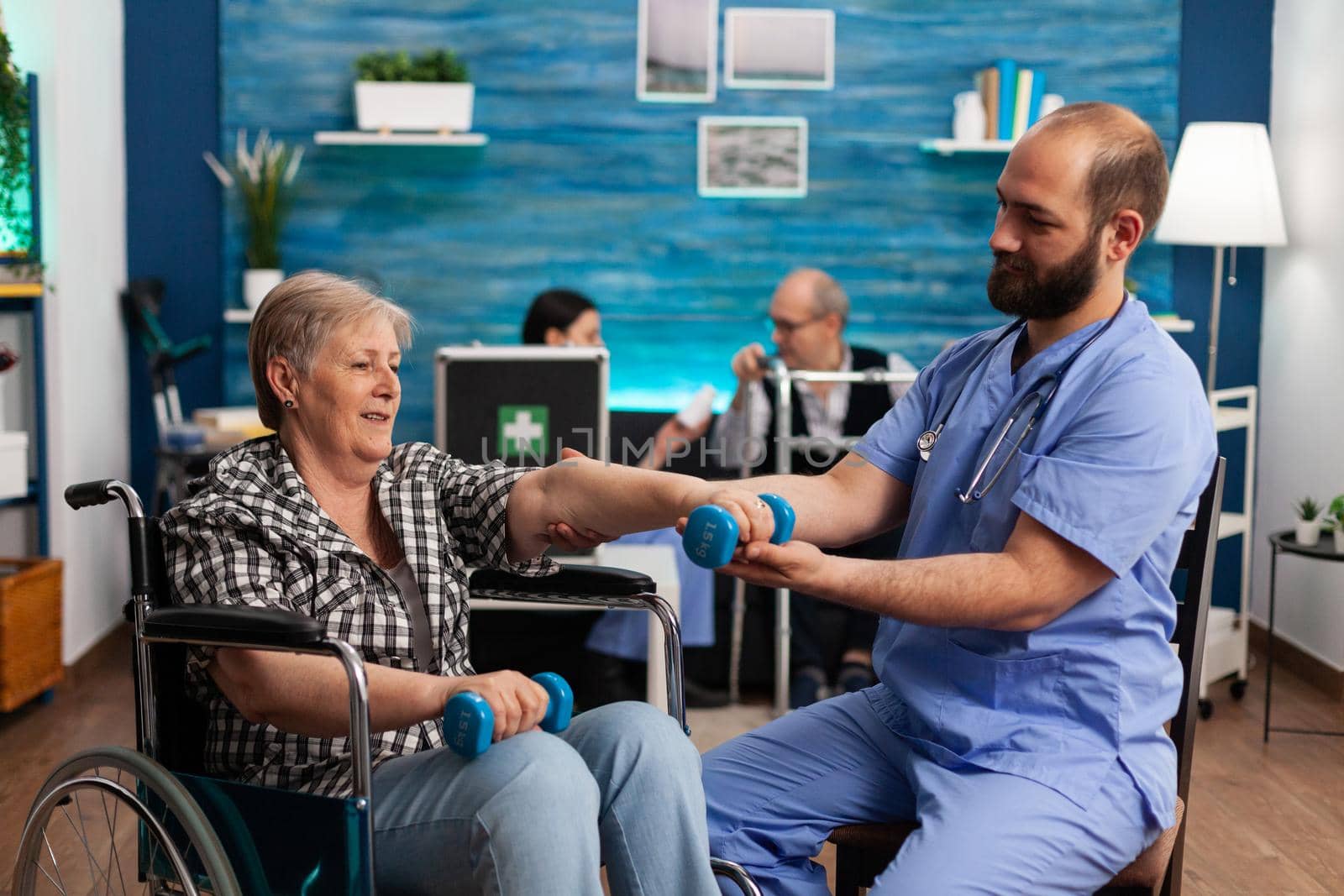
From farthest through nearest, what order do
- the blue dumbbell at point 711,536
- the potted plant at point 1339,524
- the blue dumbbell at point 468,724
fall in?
the potted plant at point 1339,524 < the blue dumbbell at point 711,536 < the blue dumbbell at point 468,724

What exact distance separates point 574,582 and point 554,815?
45 centimetres

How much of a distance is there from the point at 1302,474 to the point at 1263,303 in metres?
0.72

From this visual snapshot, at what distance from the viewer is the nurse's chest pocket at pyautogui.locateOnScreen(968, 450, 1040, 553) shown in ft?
5.40

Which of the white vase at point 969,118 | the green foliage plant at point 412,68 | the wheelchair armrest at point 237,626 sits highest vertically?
the green foliage plant at point 412,68

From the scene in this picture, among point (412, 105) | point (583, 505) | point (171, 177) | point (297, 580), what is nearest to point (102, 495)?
point (297, 580)

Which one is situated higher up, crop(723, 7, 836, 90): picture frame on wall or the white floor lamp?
crop(723, 7, 836, 90): picture frame on wall

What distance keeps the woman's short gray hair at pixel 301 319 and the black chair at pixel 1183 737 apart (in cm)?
88

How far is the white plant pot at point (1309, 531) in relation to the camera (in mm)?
3406

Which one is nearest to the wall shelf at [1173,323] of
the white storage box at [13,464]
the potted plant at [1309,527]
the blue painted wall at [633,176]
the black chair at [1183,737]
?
the blue painted wall at [633,176]

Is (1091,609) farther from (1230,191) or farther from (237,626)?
(1230,191)

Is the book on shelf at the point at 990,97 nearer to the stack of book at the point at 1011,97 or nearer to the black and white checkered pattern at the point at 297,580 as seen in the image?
the stack of book at the point at 1011,97

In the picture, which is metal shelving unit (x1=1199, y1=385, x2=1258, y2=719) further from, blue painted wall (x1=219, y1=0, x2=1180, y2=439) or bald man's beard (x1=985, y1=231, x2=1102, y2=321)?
bald man's beard (x1=985, y1=231, x2=1102, y2=321)

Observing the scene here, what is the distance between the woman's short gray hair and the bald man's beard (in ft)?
2.54

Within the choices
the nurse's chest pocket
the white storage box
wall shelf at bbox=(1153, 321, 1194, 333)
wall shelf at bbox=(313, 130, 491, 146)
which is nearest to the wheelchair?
the nurse's chest pocket
